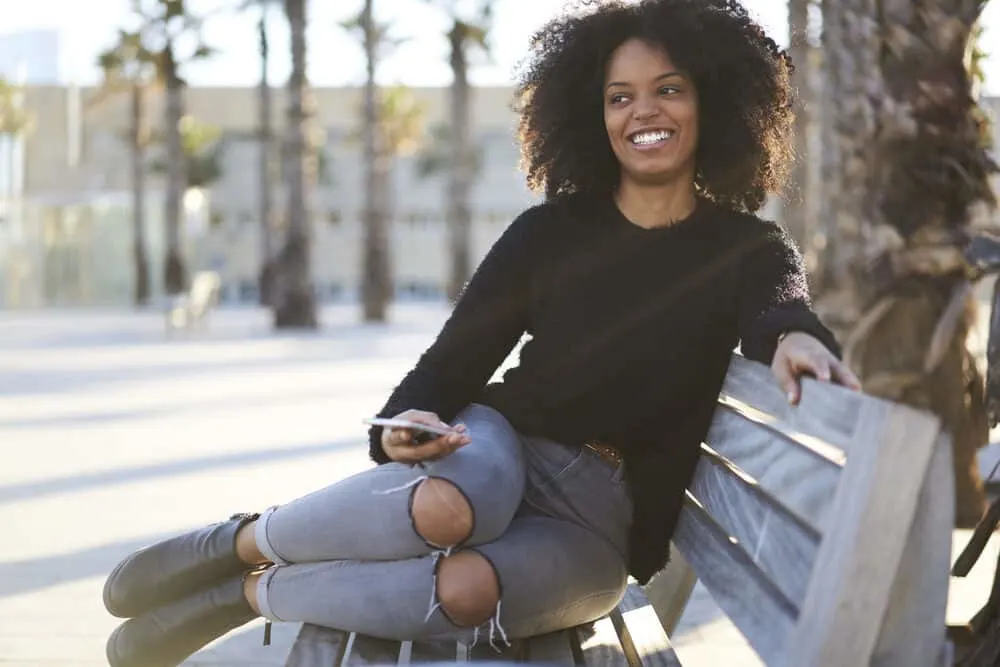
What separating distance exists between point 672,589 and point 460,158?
28.6m

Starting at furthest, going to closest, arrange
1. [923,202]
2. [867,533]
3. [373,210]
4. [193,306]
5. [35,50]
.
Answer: [35,50] → [373,210] → [193,306] → [923,202] → [867,533]

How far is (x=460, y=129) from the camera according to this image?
31766 millimetres

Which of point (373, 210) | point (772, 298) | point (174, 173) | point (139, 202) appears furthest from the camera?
point (139, 202)

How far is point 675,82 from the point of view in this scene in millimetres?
3523

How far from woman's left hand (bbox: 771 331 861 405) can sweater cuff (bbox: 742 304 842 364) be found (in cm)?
12

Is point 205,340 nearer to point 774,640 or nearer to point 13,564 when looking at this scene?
point 13,564

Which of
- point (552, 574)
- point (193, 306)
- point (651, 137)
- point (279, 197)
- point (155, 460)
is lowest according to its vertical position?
point (193, 306)

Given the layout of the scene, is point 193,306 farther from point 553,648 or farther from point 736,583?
point 736,583

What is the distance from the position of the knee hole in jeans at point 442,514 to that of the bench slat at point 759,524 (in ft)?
Answer: 1.50

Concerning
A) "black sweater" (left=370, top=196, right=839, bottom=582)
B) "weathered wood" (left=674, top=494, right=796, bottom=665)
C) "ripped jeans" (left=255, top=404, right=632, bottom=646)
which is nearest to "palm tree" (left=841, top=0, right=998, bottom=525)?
"black sweater" (left=370, top=196, right=839, bottom=582)

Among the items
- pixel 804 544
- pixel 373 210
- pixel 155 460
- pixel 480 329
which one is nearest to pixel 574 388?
pixel 480 329

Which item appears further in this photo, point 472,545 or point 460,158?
point 460,158

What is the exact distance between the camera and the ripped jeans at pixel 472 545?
2963mm

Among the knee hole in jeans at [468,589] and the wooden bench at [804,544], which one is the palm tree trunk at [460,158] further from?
the knee hole in jeans at [468,589]
